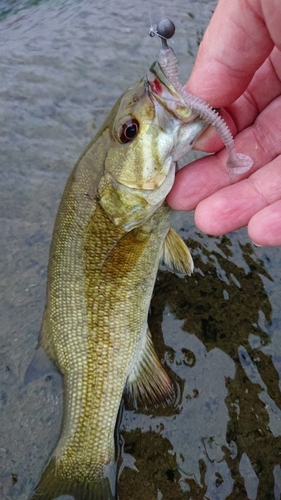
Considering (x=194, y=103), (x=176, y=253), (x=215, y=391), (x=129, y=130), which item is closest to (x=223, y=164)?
(x=194, y=103)

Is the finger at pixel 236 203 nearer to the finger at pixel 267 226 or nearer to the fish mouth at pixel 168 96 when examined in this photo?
the finger at pixel 267 226

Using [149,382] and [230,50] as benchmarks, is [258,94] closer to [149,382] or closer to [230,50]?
[230,50]

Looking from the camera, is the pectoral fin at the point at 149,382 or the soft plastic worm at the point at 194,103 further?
the pectoral fin at the point at 149,382

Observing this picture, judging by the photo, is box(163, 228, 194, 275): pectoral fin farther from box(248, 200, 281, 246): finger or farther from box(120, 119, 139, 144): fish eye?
box(248, 200, 281, 246): finger

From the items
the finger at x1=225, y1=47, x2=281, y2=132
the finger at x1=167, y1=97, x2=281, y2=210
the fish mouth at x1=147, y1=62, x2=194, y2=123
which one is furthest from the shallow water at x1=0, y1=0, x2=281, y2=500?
the fish mouth at x1=147, y1=62, x2=194, y2=123

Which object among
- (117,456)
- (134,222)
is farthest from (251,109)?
(117,456)

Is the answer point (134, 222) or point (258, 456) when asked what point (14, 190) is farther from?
point (258, 456)

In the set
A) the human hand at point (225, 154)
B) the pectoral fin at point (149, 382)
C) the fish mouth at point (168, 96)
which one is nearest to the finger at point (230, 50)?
the human hand at point (225, 154)
